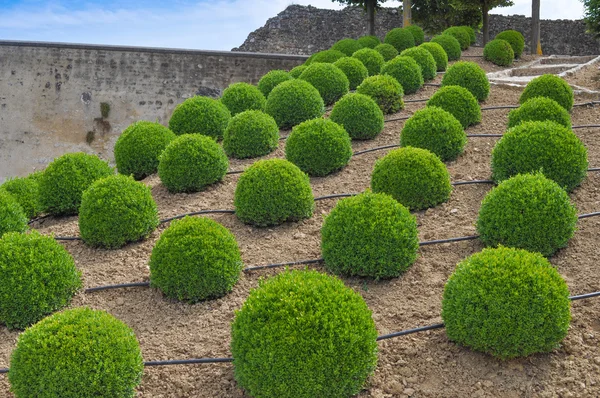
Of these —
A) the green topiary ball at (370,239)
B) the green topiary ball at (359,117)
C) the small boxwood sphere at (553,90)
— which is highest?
the small boxwood sphere at (553,90)

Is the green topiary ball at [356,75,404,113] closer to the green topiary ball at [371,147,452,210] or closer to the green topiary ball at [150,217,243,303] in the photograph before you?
the green topiary ball at [371,147,452,210]

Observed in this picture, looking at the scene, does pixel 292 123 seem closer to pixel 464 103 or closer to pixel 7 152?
pixel 464 103

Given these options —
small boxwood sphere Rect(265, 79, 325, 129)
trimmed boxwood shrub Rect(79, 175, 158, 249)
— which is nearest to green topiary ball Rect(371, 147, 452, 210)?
trimmed boxwood shrub Rect(79, 175, 158, 249)

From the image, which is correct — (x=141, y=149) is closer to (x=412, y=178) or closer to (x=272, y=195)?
(x=272, y=195)

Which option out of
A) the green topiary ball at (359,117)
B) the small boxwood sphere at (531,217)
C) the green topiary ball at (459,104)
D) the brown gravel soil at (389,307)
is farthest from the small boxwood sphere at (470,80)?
the small boxwood sphere at (531,217)

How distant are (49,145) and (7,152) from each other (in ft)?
4.75

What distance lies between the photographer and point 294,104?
10.7 metres

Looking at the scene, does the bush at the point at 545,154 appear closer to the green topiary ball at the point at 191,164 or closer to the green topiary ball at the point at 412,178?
the green topiary ball at the point at 412,178

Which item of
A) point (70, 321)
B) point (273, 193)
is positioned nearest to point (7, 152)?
point (273, 193)

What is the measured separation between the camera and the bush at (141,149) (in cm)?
927

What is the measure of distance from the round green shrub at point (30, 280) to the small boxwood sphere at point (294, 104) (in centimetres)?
556

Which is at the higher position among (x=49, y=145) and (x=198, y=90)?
(x=198, y=90)

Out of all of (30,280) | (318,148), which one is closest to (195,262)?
(30,280)

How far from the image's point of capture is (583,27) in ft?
72.4
